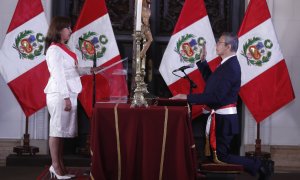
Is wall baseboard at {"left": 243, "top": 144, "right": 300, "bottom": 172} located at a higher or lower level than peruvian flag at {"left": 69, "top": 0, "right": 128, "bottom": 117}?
lower

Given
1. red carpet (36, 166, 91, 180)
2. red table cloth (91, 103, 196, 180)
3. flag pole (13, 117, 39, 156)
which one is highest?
red table cloth (91, 103, 196, 180)

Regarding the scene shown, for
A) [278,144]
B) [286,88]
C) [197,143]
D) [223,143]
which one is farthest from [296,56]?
[223,143]

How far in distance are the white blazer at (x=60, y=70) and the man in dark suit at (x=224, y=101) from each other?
39.0 inches

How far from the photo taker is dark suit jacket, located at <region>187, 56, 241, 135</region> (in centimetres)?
477

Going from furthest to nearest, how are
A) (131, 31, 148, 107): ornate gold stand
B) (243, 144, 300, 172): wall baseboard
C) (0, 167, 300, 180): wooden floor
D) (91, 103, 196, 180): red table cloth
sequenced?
(243, 144, 300, 172): wall baseboard
(0, 167, 300, 180): wooden floor
(131, 31, 148, 107): ornate gold stand
(91, 103, 196, 180): red table cloth

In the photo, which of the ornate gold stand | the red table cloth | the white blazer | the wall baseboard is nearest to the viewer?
the red table cloth

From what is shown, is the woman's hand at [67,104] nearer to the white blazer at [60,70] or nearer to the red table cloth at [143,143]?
the white blazer at [60,70]

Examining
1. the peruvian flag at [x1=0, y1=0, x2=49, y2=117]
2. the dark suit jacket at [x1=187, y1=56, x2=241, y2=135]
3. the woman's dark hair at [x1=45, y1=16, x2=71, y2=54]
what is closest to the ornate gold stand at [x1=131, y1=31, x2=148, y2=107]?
the dark suit jacket at [x1=187, y1=56, x2=241, y2=135]

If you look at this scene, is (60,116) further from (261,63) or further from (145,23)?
(261,63)

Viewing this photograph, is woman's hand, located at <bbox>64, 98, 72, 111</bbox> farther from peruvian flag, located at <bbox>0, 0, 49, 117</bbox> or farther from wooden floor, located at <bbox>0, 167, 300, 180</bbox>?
peruvian flag, located at <bbox>0, 0, 49, 117</bbox>

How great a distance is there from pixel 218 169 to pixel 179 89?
1953mm

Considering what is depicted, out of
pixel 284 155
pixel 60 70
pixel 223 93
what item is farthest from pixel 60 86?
pixel 284 155

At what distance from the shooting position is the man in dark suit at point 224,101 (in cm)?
477

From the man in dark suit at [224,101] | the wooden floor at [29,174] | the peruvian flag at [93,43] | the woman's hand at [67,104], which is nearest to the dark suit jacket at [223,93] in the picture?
the man in dark suit at [224,101]
